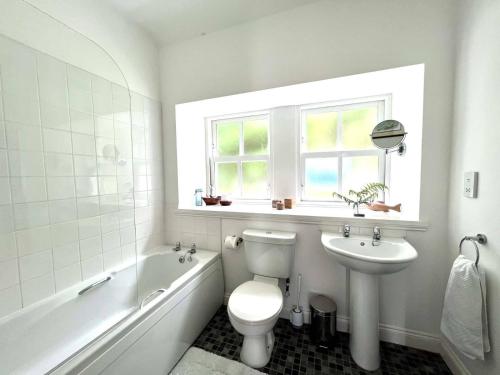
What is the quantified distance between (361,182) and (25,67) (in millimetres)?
2438

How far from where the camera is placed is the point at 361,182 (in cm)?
181

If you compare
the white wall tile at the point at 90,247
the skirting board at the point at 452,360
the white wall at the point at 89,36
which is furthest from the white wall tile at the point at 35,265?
the skirting board at the point at 452,360

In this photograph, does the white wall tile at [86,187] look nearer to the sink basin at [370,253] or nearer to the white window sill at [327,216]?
the white window sill at [327,216]

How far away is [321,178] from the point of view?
1923 mm

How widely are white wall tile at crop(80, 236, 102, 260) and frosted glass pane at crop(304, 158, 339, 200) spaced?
70.3 inches

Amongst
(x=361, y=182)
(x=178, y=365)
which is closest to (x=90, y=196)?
(x=178, y=365)

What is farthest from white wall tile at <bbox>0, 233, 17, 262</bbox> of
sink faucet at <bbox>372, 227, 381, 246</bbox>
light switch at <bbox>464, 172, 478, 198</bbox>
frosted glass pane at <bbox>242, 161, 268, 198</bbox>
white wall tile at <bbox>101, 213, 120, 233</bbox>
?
light switch at <bbox>464, 172, 478, 198</bbox>

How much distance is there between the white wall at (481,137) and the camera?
906 mm

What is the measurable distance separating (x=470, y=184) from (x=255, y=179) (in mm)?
1567

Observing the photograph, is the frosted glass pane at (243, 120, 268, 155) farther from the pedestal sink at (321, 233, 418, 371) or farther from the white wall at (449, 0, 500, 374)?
the white wall at (449, 0, 500, 374)

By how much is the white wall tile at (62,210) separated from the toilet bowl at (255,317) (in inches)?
46.2

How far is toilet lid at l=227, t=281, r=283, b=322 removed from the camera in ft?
3.83

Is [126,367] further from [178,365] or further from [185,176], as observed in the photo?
[185,176]

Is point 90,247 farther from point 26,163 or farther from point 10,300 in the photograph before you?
point 26,163
